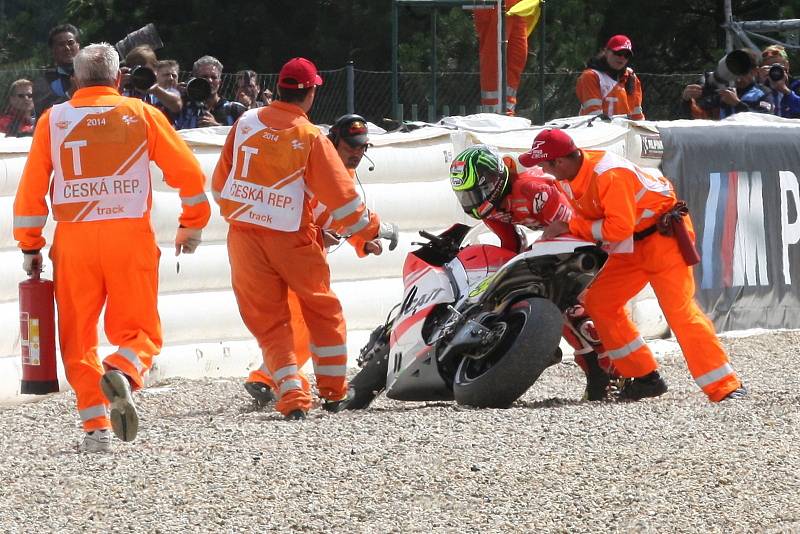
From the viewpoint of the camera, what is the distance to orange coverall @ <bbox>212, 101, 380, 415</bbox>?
678 centimetres

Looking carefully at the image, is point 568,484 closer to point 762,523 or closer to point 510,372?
point 762,523

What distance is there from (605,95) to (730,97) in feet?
4.23

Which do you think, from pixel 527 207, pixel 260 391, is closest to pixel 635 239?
pixel 527 207

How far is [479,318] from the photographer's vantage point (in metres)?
6.89

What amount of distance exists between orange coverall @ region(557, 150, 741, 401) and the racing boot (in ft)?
0.97

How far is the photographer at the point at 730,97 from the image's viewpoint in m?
12.0

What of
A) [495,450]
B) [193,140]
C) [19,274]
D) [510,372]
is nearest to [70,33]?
[193,140]

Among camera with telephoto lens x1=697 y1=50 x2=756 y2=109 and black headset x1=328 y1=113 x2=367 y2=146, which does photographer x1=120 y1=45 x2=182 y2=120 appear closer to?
black headset x1=328 y1=113 x2=367 y2=146

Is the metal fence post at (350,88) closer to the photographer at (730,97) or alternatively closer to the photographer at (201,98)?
the photographer at (201,98)

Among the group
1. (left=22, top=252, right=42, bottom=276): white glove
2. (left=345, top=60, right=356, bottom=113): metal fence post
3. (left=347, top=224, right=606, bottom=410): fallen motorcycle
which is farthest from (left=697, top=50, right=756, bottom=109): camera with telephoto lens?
(left=22, top=252, right=42, bottom=276): white glove

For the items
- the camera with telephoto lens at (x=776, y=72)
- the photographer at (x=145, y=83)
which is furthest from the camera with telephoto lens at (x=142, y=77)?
the camera with telephoto lens at (x=776, y=72)

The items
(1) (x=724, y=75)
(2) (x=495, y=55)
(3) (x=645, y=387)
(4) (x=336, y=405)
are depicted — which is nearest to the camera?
(4) (x=336, y=405)

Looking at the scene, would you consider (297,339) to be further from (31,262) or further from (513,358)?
(31,262)

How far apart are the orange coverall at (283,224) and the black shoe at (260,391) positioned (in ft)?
2.22
